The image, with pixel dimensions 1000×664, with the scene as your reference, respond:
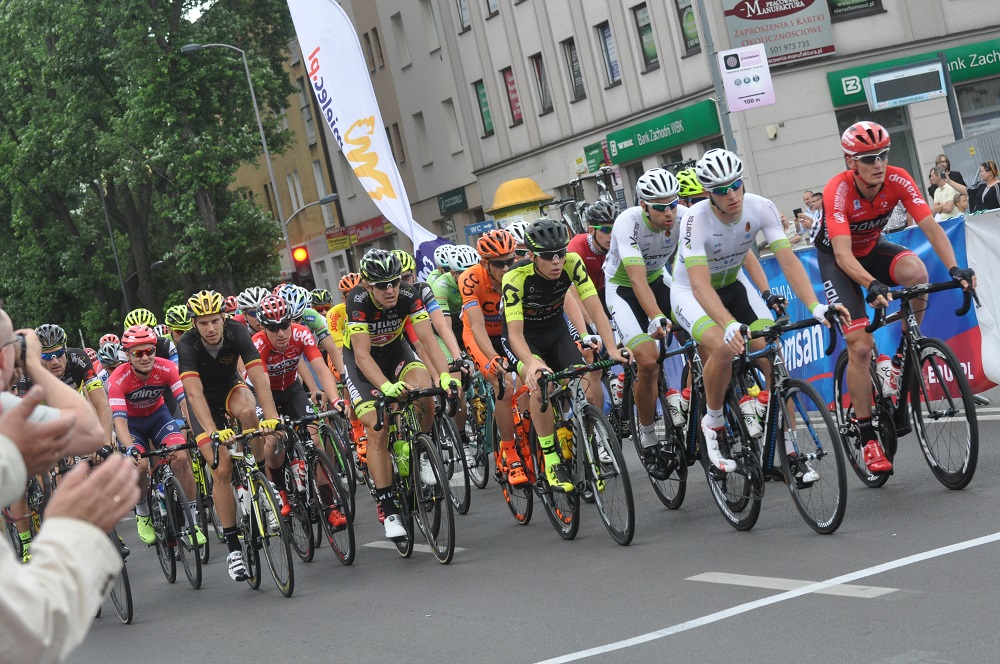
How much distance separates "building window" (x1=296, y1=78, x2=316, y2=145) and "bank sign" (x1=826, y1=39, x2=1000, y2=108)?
31463 mm

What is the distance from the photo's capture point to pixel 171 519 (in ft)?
37.3

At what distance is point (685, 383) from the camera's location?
30.9 ft

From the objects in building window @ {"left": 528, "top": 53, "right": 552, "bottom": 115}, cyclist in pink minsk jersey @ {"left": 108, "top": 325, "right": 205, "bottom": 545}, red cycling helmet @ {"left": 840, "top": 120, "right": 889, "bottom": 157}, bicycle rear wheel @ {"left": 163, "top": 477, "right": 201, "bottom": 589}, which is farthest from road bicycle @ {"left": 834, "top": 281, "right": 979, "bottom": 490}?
building window @ {"left": 528, "top": 53, "right": 552, "bottom": 115}

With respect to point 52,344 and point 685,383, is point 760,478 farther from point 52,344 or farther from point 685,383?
point 52,344

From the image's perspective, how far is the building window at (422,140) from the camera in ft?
158

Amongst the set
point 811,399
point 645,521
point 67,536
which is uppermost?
point 67,536

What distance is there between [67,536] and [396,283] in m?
7.49

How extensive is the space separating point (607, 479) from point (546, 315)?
1.47 meters

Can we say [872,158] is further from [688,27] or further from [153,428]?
[688,27]

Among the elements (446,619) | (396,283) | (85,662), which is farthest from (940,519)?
(85,662)

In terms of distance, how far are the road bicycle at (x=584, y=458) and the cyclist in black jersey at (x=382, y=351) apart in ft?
2.65

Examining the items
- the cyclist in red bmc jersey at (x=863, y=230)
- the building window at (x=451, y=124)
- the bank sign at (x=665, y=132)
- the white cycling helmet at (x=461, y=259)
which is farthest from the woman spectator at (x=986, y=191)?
the building window at (x=451, y=124)

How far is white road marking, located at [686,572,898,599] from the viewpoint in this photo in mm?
6363

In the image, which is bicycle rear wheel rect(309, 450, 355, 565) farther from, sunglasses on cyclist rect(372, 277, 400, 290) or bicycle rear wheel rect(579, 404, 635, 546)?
bicycle rear wheel rect(579, 404, 635, 546)
